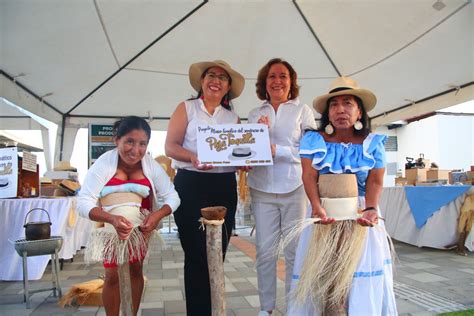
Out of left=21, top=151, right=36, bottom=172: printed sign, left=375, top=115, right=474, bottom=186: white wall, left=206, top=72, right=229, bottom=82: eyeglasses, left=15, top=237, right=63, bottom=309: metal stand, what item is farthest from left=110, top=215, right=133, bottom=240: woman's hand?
left=375, top=115, right=474, bottom=186: white wall

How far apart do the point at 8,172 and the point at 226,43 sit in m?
3.39

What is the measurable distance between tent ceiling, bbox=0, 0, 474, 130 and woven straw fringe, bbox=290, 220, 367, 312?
3.74 m

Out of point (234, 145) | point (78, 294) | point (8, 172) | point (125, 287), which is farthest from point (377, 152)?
point (8, 172)

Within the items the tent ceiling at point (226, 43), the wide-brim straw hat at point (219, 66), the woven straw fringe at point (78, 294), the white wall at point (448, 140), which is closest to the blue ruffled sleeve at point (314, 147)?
the wide-brim straw hat at point (219, 66)

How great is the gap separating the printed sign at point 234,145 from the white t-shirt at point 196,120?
0.15m

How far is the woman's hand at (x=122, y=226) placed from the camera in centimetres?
170

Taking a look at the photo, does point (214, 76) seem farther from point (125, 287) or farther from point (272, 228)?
point (125, 287)

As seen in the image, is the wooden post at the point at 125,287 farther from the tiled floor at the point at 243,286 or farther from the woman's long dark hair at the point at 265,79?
the woman's long dark hair at the point at 265,79

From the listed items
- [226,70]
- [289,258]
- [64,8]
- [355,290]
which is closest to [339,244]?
[355,290]

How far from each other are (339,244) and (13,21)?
4.17 metres

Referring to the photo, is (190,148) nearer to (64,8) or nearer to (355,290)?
(355,290)

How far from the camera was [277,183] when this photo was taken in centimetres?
225

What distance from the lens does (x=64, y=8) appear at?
413 cm

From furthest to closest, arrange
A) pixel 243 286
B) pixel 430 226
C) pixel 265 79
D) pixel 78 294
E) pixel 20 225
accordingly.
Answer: pixel 430 226 < pixel 20 225 < pixel 243 286 < pixel 78 294 < pixel 265 79
